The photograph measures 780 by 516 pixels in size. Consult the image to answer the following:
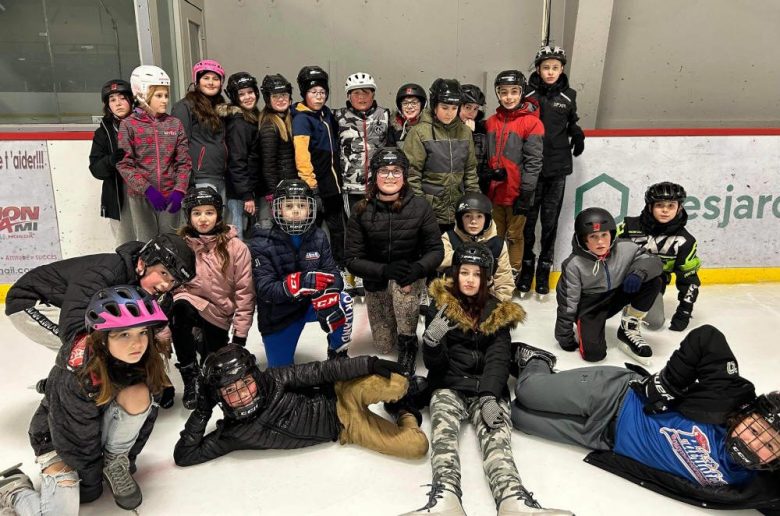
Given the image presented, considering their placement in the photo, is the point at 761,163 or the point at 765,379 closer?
the point at 765,379

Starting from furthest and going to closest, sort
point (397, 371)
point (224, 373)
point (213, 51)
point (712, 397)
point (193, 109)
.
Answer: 1. point (213, 51)
2. point (193, 109)
3. point (397, 371)
4. point (224, 373)
5. point (712, 397)

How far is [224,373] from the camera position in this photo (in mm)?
2197

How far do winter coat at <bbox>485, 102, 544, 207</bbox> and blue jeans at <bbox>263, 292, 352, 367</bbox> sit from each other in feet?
5.85

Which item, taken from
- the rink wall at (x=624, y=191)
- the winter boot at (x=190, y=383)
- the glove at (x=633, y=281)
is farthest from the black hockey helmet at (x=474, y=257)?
the rink wall at (x=624, y=191)

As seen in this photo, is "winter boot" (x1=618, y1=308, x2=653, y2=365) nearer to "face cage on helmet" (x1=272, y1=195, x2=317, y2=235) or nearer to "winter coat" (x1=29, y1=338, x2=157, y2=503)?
"face cage on helmet" (x1=272, y1=195, x2=317, y2=235)

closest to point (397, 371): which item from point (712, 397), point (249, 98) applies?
point (712, 397)

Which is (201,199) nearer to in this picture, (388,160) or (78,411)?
(388,160)

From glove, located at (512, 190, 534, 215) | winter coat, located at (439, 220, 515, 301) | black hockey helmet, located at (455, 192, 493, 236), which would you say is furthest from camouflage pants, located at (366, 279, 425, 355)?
glove, located at (512, 190, 534, 215)

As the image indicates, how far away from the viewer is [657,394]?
2.19 metres

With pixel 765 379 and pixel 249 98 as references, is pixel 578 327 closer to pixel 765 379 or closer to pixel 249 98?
pixel 765 379

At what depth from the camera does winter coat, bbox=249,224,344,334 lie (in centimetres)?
293

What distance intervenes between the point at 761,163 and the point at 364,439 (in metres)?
4.35

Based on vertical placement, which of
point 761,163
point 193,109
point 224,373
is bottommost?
point 224,373

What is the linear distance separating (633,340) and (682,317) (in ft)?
2.08
